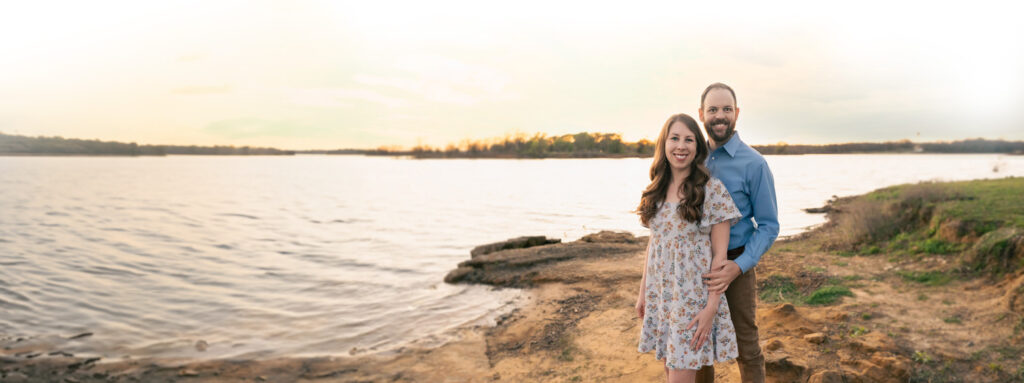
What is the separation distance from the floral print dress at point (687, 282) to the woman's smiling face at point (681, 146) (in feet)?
0.64

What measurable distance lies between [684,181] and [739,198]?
1.34ft

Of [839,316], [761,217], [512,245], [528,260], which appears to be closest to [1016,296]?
[839,316]

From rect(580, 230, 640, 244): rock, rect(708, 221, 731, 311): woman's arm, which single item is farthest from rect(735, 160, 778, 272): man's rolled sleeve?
rect(580, 230, 640, 244): rock

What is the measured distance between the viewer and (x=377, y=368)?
21.9ft

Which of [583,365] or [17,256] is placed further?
[17,256]

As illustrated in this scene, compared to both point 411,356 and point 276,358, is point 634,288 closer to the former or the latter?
point 411,356

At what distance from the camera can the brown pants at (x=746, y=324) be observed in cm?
323

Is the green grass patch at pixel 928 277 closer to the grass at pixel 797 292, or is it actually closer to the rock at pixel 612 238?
the grass at pixel 797 292

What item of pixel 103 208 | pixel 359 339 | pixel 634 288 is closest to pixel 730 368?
pixel 634 288

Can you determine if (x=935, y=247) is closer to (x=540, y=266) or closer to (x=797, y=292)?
(x=797, y=292)

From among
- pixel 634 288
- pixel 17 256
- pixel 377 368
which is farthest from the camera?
pixel 17 256

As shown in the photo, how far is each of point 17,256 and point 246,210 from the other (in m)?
15.3

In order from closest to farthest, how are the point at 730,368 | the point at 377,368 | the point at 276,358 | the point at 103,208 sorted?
the point at 730,368
the point at 377,368
the point at 276,358
the point at 103,208

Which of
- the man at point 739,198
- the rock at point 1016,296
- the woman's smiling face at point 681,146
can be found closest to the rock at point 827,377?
the man at point 739,198
